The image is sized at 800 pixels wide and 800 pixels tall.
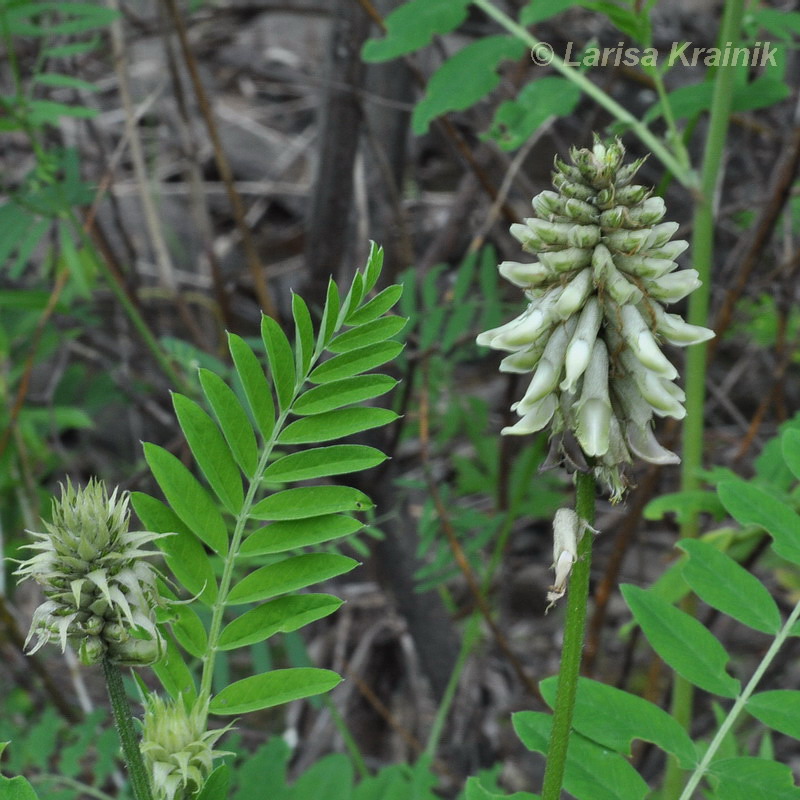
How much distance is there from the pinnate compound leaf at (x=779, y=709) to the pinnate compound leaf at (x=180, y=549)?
834 mm

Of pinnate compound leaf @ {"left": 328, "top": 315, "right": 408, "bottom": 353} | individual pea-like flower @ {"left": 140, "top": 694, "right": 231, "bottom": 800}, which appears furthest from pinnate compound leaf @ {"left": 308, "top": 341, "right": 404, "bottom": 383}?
individual pea-like flower @ {"left": 140, "top": 694, "right": 231, "bottom": 800}

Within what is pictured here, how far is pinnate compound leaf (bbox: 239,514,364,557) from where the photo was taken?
4.54 ft

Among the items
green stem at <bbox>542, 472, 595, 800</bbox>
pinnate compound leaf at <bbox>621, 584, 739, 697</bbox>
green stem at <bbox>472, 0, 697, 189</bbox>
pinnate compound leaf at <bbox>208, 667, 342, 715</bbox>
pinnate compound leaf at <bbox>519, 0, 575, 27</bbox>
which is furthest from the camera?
pinnate compound leaf at <bbox>519, 0, 575, 27</bbox>

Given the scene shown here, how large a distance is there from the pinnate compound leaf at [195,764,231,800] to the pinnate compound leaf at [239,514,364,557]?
0.30 meters

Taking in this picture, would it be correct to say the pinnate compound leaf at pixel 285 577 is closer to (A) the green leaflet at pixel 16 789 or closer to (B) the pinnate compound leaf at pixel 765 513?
(A) the green leaflet at pixel 16 789

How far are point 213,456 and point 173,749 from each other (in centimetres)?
42

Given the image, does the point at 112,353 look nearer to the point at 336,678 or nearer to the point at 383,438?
the point at 383,438

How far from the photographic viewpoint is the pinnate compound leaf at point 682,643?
4.88ft

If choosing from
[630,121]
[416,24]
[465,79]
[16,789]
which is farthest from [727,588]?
[416,24]

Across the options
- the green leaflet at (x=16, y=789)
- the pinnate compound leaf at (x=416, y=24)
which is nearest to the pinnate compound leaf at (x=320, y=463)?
the green leaflet at (x=16, y=789)

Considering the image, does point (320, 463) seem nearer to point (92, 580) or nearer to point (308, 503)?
point (308, 503)

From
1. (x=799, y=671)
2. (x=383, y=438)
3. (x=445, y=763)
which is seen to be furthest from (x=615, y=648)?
(x=383, y=438)

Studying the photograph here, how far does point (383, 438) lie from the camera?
356 cm

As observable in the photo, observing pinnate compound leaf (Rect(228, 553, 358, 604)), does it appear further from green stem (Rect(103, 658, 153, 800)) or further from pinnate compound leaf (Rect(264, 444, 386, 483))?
green stem (Rect(103, 658, 153, 800))
